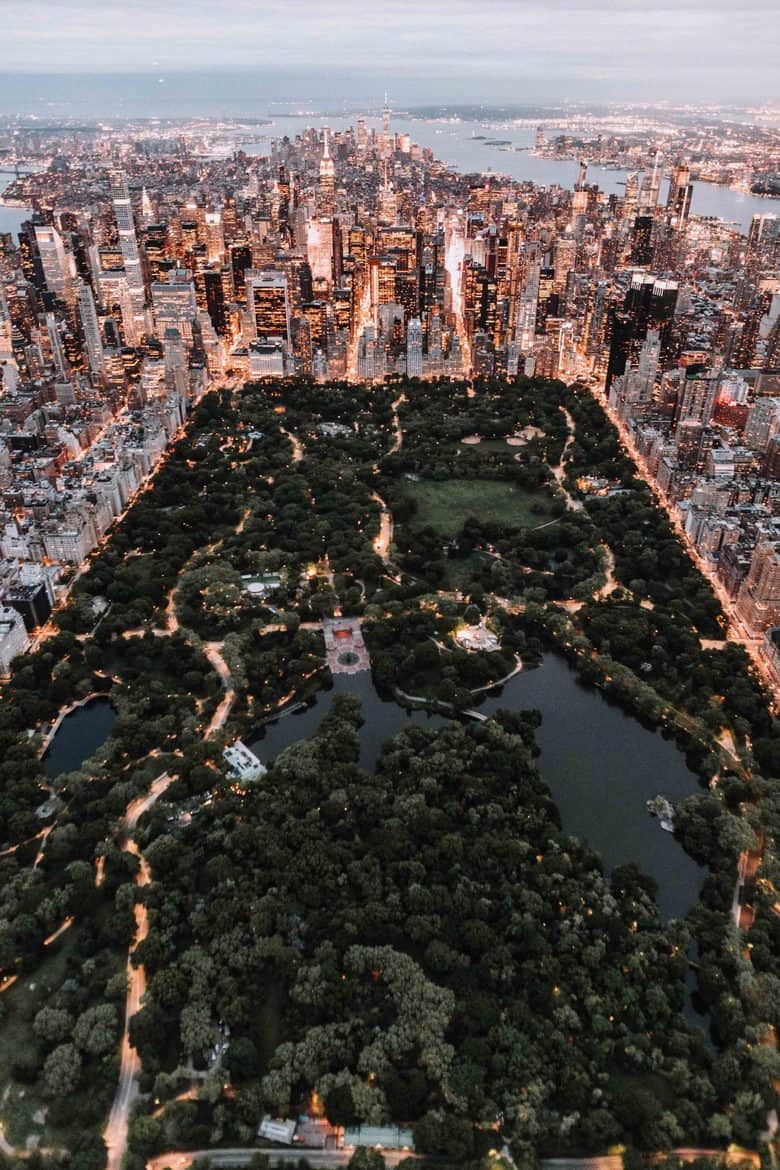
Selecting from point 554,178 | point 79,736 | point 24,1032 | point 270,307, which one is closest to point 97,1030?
point 24,1032

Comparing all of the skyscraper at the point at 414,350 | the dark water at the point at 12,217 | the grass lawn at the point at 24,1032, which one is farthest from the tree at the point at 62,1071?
the dark water at the point at 12,217

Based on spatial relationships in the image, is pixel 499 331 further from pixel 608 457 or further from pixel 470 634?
pixel 470 634

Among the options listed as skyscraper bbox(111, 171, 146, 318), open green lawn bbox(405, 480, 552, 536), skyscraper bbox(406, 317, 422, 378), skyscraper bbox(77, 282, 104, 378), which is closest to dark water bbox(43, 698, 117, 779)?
open green lawn bbox(405, 480, 552, 536)

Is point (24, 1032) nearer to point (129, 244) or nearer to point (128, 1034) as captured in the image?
point (128, 1034)

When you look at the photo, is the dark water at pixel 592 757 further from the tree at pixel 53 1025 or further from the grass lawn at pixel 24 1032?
the tree at pixel 53 1025

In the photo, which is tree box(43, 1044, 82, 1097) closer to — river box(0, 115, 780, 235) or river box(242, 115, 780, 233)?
river box(0, 115, 780, 235)

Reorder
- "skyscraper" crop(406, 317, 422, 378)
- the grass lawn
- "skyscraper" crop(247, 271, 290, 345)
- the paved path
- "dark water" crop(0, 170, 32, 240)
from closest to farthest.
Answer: the paved path < the grass lawn < "skyscraper" crop(406, 317, 422, 378) < "skyscraper" crop(247, 271, 290, 345) < "dark water" crop(0, 170, 32, 240)
